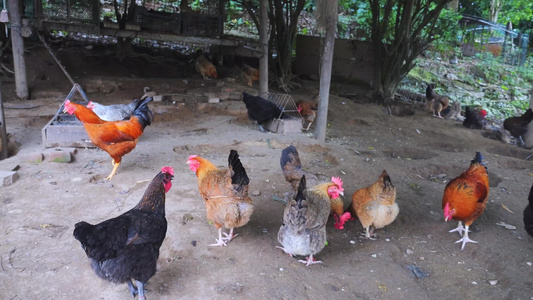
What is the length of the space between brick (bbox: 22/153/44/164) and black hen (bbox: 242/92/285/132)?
4.13 m

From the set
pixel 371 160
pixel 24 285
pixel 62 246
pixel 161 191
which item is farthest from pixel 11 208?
pixel 371 160

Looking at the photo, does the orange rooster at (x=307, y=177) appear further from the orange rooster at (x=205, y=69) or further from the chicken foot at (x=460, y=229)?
the orange rooster at (x=205, y=69)

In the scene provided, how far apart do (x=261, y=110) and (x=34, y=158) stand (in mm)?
4316

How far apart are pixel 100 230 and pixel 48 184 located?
3.02 metres

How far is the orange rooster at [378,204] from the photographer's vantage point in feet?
14.5

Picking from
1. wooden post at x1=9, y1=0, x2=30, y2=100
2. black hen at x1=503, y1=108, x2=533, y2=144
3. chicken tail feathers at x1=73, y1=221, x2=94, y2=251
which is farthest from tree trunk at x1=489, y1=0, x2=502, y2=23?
chicken tail feathers at x1=73, y1=221, x2=94, y2=251

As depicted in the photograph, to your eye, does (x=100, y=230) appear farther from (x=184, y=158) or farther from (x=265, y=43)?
(x=265, y=43)

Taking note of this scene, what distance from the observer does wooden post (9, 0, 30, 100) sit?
343 inches

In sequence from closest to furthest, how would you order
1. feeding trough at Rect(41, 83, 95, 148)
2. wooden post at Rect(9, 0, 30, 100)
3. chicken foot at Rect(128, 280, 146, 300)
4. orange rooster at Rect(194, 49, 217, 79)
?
chicken foot at Rect(128, 280, 146, 300) < feeding trough at Rect(41, 83, 95, 148) < wooden post at Rect(9, 0, 30, 100) < orange rooster at Rect(194, 49, 217, 79)

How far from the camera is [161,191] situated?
11.3 feet

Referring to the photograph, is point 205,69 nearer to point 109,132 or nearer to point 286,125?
point 286,125

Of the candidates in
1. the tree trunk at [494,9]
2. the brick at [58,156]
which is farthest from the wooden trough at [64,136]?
the tree trunk at [494,9]

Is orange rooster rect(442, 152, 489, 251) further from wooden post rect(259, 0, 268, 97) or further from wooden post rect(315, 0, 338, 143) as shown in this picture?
wooden post rect(259, 0, 268, 97)

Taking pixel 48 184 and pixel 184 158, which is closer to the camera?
pixel 48 184
